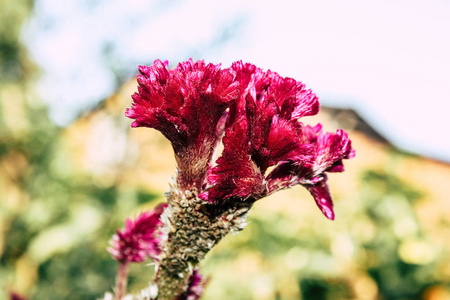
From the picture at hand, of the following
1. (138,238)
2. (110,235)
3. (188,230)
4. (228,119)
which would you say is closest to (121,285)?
(138,238)

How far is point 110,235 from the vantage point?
557 cm

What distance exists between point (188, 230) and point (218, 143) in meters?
0.15

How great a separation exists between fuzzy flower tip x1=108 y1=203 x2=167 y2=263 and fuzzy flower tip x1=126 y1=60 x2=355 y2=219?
0.23m

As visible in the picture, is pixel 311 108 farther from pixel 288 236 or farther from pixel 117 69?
pixel 288 236

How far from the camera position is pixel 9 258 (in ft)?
18.7

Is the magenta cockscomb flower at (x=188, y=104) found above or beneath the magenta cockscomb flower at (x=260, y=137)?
above

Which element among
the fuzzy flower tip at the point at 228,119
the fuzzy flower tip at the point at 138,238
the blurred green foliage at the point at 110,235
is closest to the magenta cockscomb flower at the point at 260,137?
the fuzzy flower tip at the point at 228,119

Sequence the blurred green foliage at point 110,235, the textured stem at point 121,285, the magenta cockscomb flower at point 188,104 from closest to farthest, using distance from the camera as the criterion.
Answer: the magenta cockscomb flower at point 188,104 < the textured stem at point 121,285 < the blurred green foliage at point 110,235

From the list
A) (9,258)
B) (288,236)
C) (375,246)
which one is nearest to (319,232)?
(288,236)

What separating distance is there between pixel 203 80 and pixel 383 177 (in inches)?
276

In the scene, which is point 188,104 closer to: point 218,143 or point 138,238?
point 218,143

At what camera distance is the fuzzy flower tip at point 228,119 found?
0.56 m

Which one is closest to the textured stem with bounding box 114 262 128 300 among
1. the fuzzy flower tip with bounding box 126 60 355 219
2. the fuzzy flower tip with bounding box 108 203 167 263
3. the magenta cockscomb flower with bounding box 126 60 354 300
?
the fuzzy flower tip with bounding box 108 203 167 263

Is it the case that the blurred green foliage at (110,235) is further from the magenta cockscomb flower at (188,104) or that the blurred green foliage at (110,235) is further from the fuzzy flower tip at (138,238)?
Result: the magenta cockscomb flower at (188,104)
